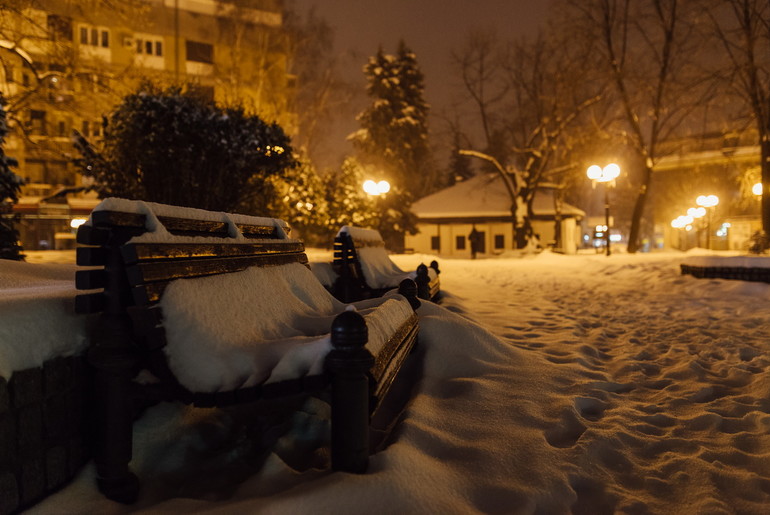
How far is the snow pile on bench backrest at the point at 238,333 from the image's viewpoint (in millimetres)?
2230

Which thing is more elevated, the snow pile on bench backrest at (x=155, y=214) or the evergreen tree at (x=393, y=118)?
the evergreen tree at (x=393, y=118)

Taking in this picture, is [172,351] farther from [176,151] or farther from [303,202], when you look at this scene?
[303,202]

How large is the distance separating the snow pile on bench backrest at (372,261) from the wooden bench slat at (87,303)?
382 cm

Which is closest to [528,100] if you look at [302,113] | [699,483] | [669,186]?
[302,113]

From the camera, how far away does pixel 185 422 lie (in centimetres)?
287

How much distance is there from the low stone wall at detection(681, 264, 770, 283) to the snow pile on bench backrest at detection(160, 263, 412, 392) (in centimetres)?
938

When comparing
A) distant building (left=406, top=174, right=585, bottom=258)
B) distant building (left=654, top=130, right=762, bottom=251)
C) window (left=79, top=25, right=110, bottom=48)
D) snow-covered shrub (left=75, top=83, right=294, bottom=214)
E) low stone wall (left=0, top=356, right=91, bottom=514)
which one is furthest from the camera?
window (left=79, top=25, right=110, bottom=48)

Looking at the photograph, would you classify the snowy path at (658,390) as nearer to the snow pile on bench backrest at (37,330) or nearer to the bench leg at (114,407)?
the bench leg at (114,407)

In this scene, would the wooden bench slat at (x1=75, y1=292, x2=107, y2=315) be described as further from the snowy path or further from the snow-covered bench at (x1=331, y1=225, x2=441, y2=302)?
the snow-covered bench at (x1=331, y1=225, x2=441, y2=302)

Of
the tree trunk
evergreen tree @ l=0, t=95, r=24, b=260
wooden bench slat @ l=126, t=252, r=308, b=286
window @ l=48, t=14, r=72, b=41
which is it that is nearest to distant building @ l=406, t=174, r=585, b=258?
the tree trunk

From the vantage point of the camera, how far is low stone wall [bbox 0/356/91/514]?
1938 mm

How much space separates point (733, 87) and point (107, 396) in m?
20.9

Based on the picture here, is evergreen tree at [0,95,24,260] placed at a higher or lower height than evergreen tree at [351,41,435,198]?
lower

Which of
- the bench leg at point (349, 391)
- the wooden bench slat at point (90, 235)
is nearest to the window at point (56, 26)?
the wooden bench slat at point (90, 235)
